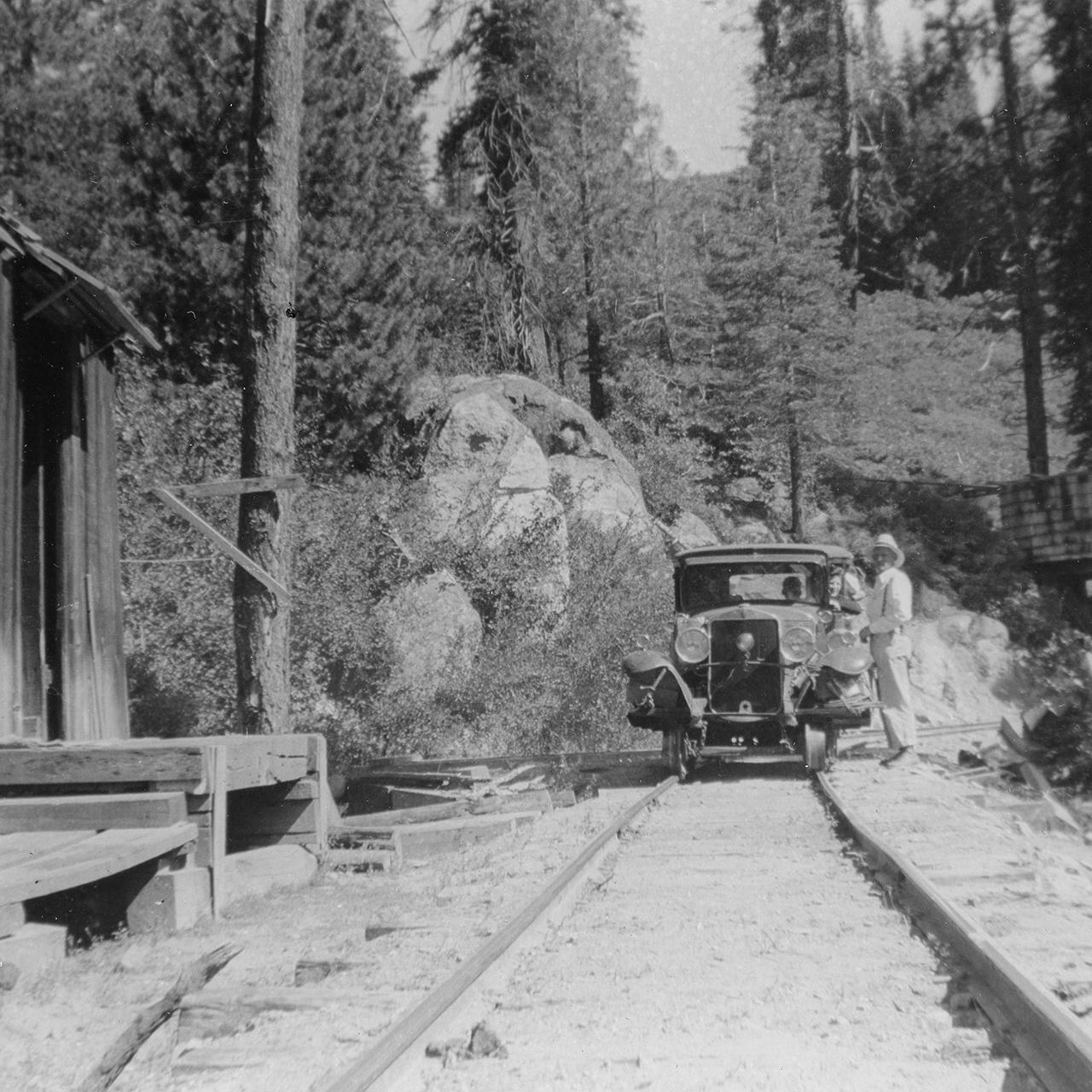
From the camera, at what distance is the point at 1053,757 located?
1567 centimetres

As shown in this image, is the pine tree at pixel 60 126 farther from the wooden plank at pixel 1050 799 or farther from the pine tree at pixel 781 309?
the wooden plank at pixel 1050 799

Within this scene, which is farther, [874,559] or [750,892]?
[874,559]

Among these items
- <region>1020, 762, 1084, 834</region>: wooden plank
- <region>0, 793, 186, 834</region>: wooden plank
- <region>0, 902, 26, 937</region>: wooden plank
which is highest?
<region>0, 793, 186, 834</region>: wooden plank

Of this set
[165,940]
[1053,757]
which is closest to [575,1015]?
[165,940]

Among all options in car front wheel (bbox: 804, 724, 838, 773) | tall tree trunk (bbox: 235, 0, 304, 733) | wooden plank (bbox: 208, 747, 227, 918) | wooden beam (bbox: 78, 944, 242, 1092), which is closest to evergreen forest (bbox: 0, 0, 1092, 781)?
tall tree trunk (bbox: 235, 0, 304, 733)

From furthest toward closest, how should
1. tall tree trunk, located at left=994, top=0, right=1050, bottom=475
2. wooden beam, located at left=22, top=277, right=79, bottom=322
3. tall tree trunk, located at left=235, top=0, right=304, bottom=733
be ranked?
tall tree trunk, located at left=994, top=0, right=1050, bottom=475 → tall tree trunk, located at left=235, top=0, right=304, bottom=733 → wooden beam, located at left=22, top=277, right=79, bottom=322

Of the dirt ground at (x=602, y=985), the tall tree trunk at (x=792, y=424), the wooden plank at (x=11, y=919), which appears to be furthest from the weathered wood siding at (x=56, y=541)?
the tall tree trunk at (x=792, y=424)

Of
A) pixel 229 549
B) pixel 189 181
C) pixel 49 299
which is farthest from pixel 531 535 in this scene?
pixel 49 299

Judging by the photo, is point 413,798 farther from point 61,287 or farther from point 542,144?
point 542,144

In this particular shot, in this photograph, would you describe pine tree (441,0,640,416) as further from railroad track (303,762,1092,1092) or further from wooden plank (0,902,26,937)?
wooden plank (0,902,26,937)

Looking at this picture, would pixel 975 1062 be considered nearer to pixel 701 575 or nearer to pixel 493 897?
pixel 493 897

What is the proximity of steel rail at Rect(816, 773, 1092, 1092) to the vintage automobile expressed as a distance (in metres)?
6.45

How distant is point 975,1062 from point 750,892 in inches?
116

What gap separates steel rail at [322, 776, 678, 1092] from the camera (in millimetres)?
3494
